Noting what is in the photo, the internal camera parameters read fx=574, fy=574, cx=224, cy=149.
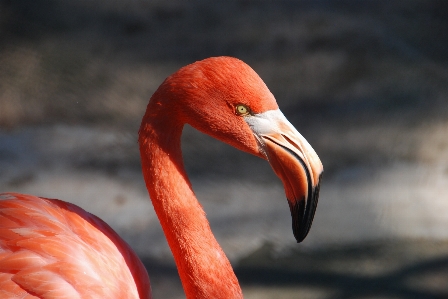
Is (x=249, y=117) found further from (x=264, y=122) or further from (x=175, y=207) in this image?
(x=175, y=207)

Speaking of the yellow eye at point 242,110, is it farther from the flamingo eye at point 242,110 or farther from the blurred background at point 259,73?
the blurred background at point 259,73

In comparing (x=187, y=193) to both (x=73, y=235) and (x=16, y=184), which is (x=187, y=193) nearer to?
(x=73, y=235)

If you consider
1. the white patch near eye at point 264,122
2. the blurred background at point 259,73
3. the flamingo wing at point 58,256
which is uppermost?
the blurred background at point 259,73

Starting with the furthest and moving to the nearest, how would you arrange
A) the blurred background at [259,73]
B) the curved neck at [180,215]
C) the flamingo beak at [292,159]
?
the blurred background at [259,73] < the curved neck at [180,215] < the flamingo beak at [292,159]

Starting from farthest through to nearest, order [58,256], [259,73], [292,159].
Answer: [259,73], [58,256], [292,159]

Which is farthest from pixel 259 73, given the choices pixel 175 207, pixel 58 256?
pixel 58 256

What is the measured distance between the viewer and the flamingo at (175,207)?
167 cm

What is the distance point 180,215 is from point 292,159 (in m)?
0.43

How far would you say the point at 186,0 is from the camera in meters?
3.45

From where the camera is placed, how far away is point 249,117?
1.70m

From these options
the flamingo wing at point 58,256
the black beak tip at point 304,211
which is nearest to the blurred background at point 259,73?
the flamingo wing at point 58,256

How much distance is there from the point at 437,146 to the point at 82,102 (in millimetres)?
2078

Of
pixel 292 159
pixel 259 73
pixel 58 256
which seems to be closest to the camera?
pixel 292 159

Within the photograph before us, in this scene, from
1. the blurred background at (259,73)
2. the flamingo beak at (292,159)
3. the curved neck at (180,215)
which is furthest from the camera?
the blurred background at (259,73)
